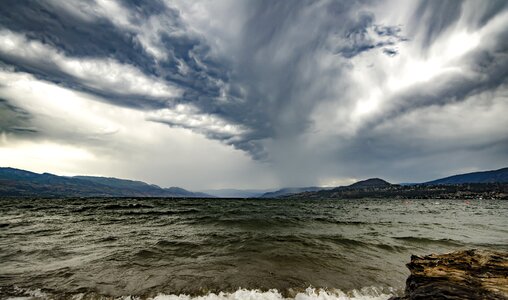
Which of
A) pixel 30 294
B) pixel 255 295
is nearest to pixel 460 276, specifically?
pixel 255 295

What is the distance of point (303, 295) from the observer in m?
9.85

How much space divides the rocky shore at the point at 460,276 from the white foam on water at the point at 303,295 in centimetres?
256

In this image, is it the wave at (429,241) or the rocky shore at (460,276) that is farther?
the wave at (429,241)

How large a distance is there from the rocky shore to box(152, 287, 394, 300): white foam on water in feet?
8.39

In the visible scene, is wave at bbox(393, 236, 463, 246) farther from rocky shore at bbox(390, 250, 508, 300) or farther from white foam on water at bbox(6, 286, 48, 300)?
white foam on water at bbox(6, 286, 48, 300)

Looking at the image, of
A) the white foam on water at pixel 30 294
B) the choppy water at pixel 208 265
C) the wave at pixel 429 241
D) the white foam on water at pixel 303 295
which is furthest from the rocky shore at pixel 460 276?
the wave at pixel 429 241

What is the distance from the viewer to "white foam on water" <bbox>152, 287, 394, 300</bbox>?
9.64 metres

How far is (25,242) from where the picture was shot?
20125 mm

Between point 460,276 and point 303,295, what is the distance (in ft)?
17.6

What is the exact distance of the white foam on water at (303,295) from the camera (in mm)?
9641

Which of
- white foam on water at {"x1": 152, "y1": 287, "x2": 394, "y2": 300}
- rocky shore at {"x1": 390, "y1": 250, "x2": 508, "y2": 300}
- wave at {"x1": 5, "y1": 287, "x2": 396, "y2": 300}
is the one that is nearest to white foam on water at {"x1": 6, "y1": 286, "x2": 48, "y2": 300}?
wave at {"x1": 5, "y1": 287, "x2": 396, "y2": 300}

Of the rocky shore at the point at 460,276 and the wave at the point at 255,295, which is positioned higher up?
the rocky shore at the point at 460,276

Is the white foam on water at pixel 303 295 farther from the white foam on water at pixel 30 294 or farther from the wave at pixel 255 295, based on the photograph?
the white foam on water at pixel 30 294

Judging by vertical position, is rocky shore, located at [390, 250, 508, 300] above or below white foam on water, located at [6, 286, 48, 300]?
above
